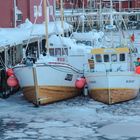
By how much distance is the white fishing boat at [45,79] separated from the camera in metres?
21.6

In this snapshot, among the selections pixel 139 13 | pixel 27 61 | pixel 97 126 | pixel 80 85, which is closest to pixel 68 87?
pixel 80 85

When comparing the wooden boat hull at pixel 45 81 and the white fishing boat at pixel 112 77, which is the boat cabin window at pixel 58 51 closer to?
the wooden boat hull at pixel 45 81

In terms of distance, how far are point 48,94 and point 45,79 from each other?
0.60 m

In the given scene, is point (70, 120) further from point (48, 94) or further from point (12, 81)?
point (12, 81)

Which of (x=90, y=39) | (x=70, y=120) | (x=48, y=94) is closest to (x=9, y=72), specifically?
(x=48, y=94)

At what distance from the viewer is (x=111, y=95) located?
2188 centimetres

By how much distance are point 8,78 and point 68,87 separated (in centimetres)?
250

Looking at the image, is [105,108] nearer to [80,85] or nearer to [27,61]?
[80,85]

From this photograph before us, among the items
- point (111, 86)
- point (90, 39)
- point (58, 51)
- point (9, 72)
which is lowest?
point (111, 86)

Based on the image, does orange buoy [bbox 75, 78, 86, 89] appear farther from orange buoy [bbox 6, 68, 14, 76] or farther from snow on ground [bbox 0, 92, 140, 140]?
orange buoy [bbox 6, 68, 14, 76]

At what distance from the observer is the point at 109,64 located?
2278cm

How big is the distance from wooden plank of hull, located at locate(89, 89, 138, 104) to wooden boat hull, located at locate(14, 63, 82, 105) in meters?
1.22

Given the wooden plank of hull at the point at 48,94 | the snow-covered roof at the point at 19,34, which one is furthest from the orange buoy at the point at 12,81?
the snow-covered roof at the point at 19,34

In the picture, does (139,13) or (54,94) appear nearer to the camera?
(54,94)
